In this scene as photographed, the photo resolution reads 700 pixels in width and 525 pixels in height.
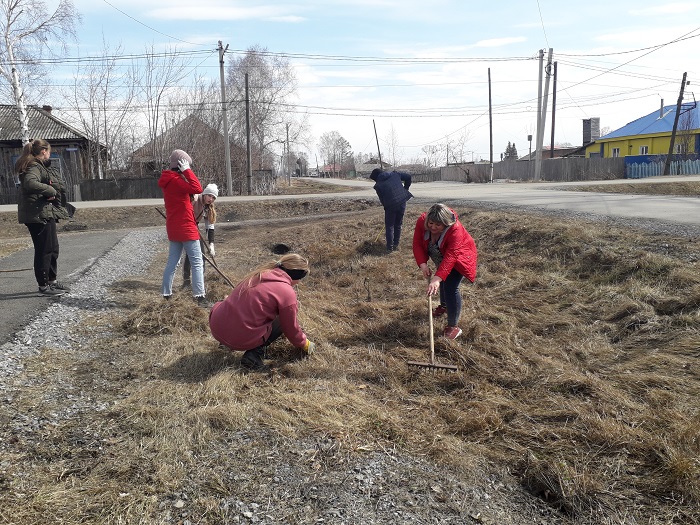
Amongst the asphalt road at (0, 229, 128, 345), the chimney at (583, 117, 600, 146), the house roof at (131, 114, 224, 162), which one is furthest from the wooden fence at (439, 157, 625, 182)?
the asphalt road at (0, 229, 128, 345)

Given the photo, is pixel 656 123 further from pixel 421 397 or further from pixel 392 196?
pixel 421 397

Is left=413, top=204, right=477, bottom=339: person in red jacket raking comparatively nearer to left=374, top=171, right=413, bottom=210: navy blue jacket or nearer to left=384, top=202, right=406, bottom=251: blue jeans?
left=374, top=171, right=413, bottom=210: navy blue jacket

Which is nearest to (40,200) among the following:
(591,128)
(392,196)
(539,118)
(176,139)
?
(392,196)

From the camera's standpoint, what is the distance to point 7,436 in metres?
3.21

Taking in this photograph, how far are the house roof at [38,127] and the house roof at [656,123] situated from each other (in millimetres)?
42138

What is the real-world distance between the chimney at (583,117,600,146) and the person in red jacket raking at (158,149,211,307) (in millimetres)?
63722

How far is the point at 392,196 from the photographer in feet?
31.8

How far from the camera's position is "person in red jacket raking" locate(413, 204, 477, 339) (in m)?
4.99

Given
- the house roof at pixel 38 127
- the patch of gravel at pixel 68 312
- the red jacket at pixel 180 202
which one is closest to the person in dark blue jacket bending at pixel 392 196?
the red jacket at pixel 180 202

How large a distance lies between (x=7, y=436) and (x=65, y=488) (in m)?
0.77

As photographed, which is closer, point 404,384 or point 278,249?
point 404,384

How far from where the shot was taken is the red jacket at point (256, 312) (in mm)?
4160

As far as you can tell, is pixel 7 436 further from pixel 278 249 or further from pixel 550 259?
pixel 278 249

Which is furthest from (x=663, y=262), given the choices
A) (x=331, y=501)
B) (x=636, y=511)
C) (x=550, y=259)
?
(x=331, y=501)
